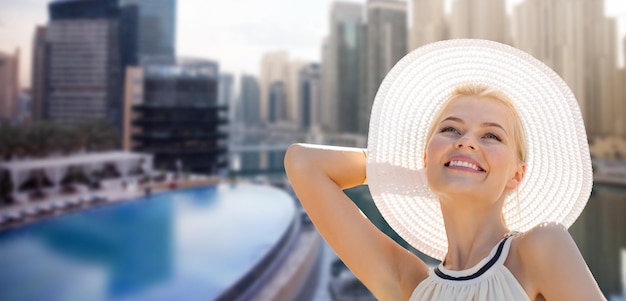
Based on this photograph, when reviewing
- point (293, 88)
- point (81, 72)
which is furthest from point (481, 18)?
point (81, 72)

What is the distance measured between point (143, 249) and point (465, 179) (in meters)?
6.73

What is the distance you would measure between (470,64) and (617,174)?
660 inches

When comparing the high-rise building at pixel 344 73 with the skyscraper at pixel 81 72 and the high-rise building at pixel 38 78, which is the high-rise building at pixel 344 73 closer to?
the skyscraper at pixel 81 72

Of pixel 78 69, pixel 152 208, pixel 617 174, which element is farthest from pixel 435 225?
pixel 78 69

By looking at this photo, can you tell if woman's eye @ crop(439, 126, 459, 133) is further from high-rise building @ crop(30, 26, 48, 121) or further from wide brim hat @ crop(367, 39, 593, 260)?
high-rise building @ crop(30, 26, 48, 121)

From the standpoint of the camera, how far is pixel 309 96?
2936 cm

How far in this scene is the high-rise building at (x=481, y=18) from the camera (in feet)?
45.6

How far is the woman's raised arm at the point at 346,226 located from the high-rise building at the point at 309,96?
27662mm

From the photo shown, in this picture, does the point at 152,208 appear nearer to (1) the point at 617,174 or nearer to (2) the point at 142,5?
(1) the point at 617,174

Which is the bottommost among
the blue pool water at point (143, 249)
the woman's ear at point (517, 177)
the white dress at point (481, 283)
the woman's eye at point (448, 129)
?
the blue pool water at point (143, 249)

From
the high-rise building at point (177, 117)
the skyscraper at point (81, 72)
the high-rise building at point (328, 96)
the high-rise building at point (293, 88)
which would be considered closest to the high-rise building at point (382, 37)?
the high-rise building at point (328, 96)

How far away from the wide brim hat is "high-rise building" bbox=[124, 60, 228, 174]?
618 inches

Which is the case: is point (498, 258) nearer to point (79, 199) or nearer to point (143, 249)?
point (143, 249)

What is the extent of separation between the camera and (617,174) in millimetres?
14750
